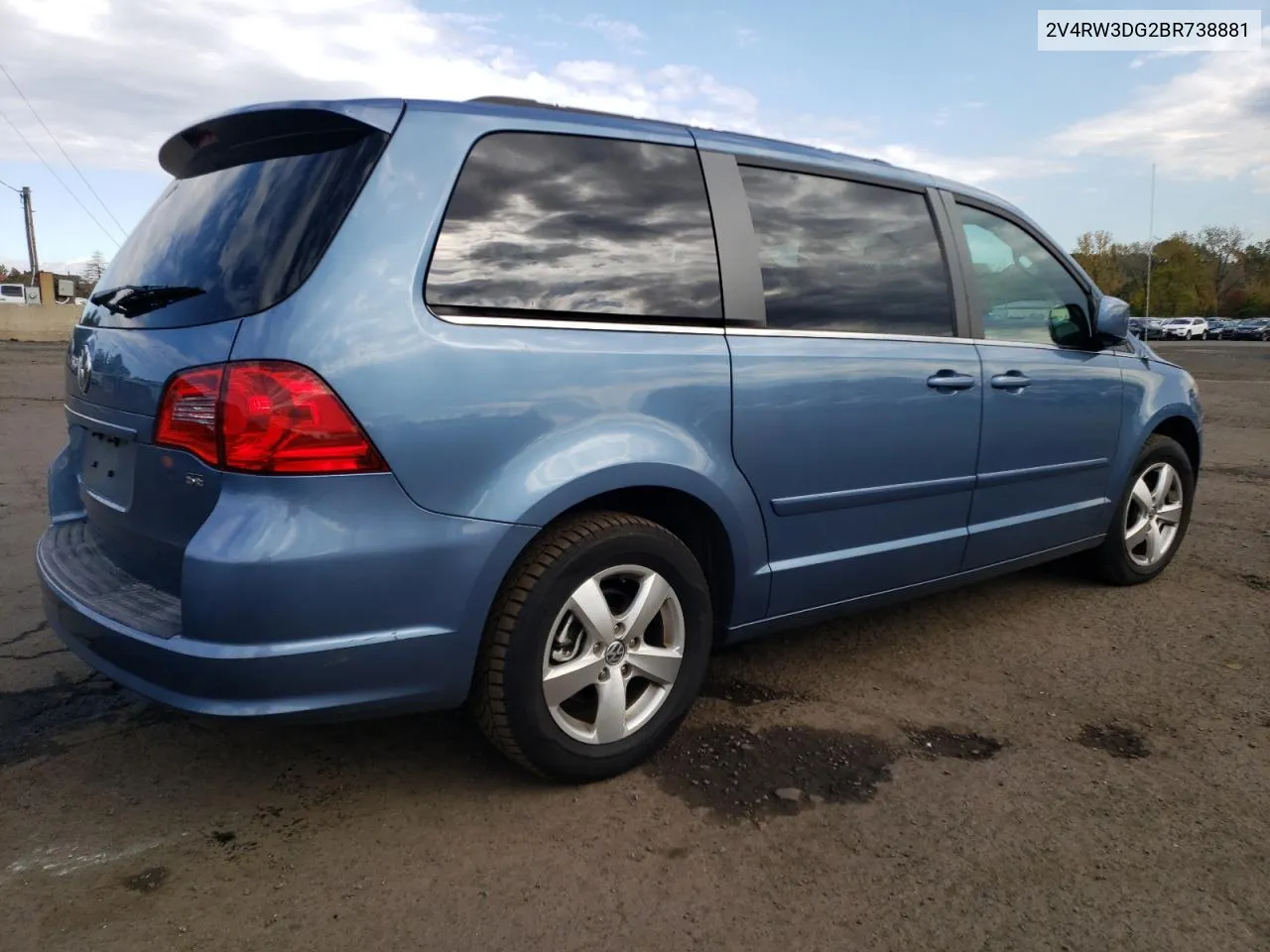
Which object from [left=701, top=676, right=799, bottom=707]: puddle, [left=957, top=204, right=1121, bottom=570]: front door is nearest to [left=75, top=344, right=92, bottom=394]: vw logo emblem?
[left=701, top=676, right=799, bottom=707]: puddle

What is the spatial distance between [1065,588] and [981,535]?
123cm

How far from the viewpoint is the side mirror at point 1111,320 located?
4.05 metres

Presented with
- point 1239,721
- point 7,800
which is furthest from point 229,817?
point 1239,721

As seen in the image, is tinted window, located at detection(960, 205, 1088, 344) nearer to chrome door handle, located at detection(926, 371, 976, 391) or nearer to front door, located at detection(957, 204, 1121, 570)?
front door, located at detection(957, 204, 1121, 570)

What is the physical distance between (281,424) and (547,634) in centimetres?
82

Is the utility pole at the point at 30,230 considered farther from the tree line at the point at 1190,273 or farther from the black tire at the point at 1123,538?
the tree line at the point at 1190,273

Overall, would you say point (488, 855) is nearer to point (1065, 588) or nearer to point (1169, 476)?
point (1065, 588)

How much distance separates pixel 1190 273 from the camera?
272 feet

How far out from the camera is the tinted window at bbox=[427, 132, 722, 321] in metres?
2.39

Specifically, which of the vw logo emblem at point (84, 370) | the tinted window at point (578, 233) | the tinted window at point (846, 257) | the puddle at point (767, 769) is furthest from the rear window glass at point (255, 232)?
the puddle at point (767, 769)

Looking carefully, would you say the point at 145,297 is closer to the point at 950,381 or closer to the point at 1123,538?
the point at 950,381

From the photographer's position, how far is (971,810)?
254cm

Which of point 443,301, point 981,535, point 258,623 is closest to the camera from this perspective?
point 258,623

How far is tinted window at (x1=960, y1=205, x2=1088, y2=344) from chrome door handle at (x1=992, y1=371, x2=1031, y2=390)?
6.0 inches
